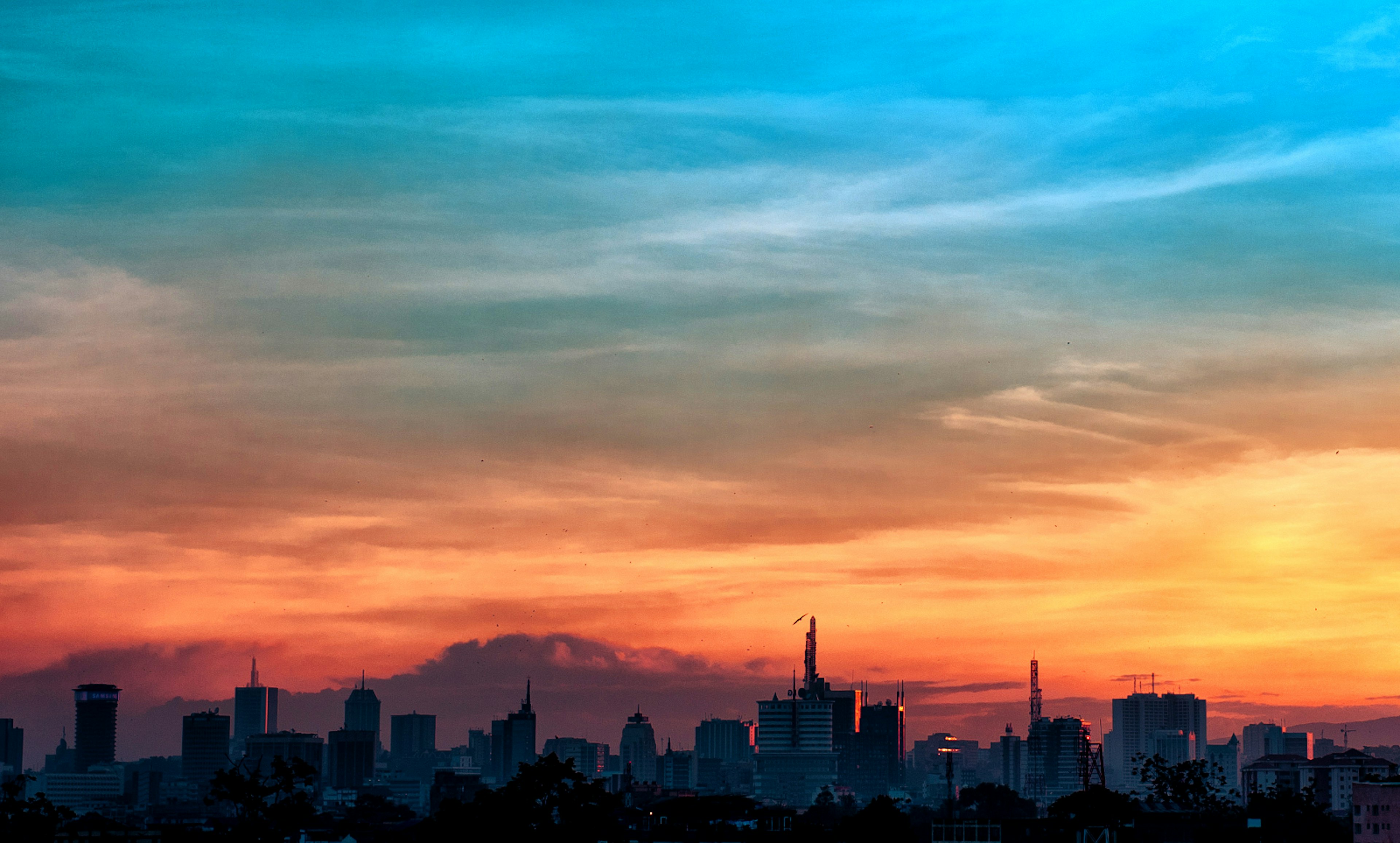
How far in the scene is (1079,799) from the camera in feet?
605

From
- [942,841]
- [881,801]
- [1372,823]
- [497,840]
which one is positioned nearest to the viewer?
[497,840]

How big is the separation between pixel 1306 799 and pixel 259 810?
387 ft

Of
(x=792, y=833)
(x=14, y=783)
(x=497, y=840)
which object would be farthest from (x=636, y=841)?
(x=14, y=783)

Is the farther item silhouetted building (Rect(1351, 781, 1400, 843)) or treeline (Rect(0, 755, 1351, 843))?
silhouetted building (Rect(1351, 781, 1400, 843))

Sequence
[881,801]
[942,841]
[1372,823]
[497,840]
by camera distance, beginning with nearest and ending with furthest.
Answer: [497,840]
[1372,823]
[881,801]
[942,841]

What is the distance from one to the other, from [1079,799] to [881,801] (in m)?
24.0

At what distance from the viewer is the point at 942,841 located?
7677 inches

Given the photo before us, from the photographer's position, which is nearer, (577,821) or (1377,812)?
(577,821)

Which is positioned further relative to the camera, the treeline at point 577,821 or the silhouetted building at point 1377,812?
the silhouetted building at point 1377,812

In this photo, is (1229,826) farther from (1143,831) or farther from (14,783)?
(14,783)

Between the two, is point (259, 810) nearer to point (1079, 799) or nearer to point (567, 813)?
point (567, 813)

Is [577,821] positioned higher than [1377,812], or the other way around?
[1377,812]

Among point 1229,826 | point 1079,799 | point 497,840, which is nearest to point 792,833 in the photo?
point 1079,799

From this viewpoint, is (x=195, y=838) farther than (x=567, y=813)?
Yes
